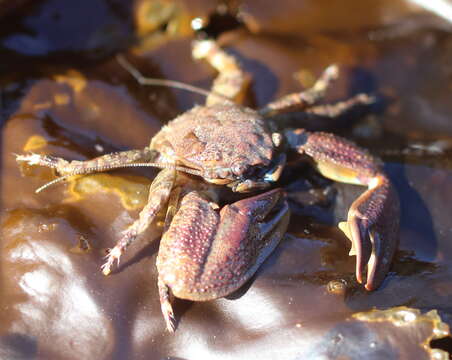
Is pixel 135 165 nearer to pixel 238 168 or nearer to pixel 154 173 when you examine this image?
pixel 154 173

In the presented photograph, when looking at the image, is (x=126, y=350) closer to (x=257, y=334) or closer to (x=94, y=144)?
(x=257, y=334)

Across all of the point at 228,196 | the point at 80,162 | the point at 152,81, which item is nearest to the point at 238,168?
the point at 228,196

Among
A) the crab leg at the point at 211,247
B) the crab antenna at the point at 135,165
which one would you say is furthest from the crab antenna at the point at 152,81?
the crab leg at the point at 211,247

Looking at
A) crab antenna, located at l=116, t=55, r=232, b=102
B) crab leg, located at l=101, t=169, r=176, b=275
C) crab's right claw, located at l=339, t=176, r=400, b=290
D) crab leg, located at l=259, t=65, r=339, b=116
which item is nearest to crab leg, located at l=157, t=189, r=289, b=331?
crab leg, located at l=101, t=169, r=176, b=275

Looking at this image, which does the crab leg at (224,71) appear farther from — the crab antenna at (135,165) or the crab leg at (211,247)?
the crab leg at (211,247)

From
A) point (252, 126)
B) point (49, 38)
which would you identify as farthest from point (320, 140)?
point (49, 38)

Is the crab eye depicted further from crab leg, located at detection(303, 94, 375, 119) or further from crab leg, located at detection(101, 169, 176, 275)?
crab leg, located at detection(303, 94, 375, 119)
